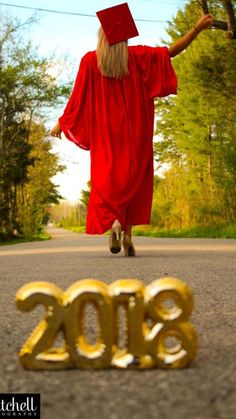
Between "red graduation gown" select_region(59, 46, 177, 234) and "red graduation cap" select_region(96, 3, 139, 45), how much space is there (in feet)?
0.68

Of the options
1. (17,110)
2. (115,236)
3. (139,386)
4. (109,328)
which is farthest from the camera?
(17,110)

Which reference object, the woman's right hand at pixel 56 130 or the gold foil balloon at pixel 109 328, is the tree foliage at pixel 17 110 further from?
the gold foil balloon at pixel 109 328

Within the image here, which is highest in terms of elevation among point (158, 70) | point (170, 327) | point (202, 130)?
point (202, 130)

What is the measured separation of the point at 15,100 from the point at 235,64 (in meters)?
6.62

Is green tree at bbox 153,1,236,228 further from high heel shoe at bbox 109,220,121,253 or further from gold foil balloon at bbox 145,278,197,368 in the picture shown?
gold foil balloon at bbox 145,278,197,368

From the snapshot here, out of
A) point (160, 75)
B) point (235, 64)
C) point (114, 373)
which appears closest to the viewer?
point (114, 373)

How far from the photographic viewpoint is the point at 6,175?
18.6 m

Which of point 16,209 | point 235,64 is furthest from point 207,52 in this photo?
point 16,209

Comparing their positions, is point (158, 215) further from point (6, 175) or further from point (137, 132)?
point (137, 132)

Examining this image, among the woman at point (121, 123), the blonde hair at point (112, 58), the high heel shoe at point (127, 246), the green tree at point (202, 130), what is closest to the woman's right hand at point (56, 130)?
the woman at point (121, 123)

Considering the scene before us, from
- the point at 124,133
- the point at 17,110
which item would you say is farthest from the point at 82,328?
the point at 17,110

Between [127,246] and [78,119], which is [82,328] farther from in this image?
[78,119]

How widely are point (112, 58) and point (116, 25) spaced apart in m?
0.30

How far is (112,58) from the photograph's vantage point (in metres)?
5.93
